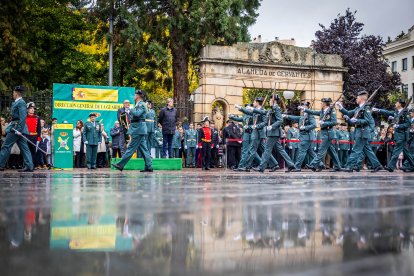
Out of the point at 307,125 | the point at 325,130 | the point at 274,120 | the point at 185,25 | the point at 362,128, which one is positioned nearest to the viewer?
the point at 362,128

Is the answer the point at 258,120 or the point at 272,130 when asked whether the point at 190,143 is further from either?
the point at 272,130

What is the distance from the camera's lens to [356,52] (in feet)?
136

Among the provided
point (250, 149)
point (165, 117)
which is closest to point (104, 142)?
point (165, 117)

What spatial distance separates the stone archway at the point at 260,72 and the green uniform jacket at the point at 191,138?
2006 mm

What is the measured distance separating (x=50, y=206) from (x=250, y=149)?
1360cm

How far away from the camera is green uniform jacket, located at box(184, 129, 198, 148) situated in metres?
25.8

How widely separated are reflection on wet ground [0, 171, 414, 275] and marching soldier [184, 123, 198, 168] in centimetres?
1870

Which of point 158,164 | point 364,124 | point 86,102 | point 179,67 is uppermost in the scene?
point 179,67

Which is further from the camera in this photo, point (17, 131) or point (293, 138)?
point (293, 138)

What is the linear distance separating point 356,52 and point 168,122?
22974 mm

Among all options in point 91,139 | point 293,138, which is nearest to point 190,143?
point 293,138

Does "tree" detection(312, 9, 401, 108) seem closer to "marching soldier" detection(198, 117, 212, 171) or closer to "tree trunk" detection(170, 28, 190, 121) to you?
"tree trunk" detection(170, 28, 190, 121)

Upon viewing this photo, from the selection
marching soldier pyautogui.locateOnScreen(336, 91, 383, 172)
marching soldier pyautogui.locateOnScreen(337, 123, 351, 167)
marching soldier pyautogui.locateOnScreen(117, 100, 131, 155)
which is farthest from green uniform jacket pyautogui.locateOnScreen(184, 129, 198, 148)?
marching soldier pyautogui.locateOnScreen(336, 91, 383, 172)

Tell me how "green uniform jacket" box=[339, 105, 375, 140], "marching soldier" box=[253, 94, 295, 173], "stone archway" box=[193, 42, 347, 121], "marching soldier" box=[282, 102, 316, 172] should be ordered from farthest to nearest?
"stone archway" box=[193, 42, 347, 121], "marching soldier" box=[282, 102, 316, 172], "green uniform jacket" box=[339, 105, 375, 140], "marching soldier" box=[253, 94, 295, 173]
